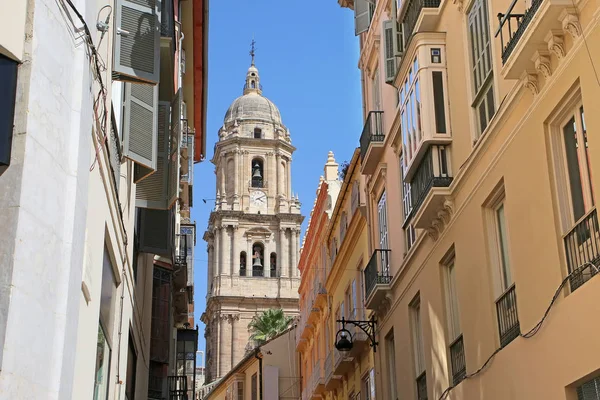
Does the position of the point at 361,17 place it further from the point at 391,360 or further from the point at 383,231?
the point at 391,360

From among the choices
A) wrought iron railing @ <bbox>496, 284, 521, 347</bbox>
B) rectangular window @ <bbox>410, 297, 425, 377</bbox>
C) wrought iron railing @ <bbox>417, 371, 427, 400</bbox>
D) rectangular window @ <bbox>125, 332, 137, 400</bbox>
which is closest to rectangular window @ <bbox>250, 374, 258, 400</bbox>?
rectangular window @ <bbox>125, 332, 137, 400</bbox>

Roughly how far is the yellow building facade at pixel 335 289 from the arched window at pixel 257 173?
4607 cm

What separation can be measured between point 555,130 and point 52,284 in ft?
20.2

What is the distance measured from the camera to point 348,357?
2581 cm

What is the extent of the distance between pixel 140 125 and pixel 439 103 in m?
5.17

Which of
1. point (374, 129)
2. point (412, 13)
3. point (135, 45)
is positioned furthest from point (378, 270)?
point (135, 45)

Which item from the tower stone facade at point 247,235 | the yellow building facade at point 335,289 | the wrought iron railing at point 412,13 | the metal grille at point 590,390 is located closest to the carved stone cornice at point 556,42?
the metal grille at point 590,390

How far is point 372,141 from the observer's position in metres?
22.2

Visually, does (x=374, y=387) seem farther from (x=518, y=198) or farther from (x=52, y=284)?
(x=52, y=284)

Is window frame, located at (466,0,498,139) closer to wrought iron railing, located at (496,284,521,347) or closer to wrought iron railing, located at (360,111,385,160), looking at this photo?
wrought iron railing, located at (496,284,521,347)

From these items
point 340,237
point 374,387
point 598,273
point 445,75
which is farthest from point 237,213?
point 598,273

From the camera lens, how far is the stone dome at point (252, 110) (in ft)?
294

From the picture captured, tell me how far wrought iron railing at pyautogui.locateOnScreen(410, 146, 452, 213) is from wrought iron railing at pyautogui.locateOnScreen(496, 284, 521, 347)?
287 centimetres

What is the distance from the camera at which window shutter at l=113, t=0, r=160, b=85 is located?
12.5m
